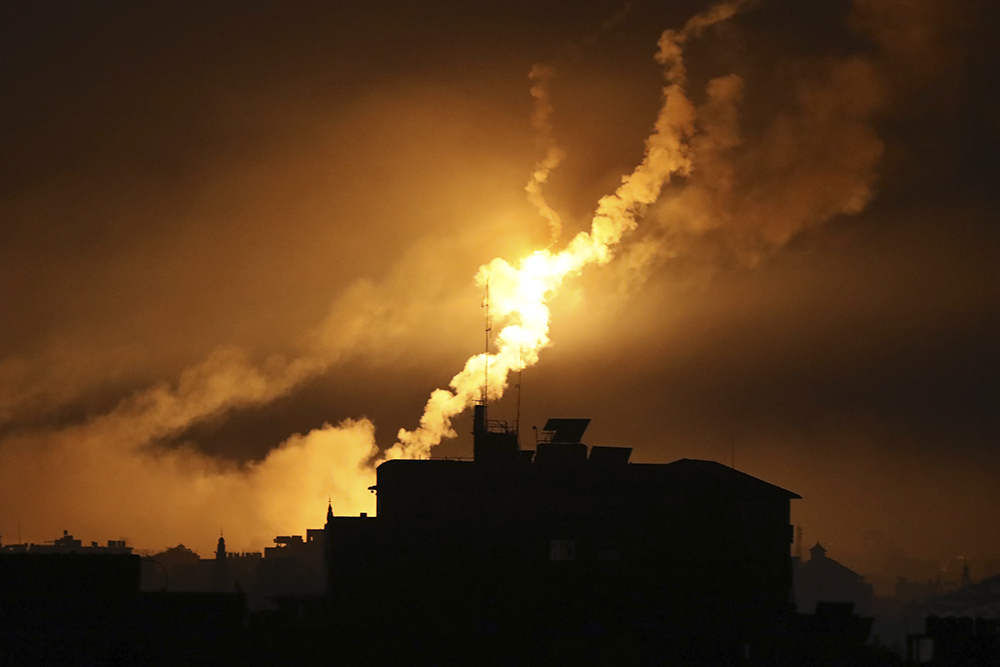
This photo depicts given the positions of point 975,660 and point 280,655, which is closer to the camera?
point 280,655

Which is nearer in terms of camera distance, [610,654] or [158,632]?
[158,632]

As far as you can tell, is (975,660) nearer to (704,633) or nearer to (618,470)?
(704,633)

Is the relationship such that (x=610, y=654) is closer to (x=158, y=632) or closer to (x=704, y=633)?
(x=704, y=633)

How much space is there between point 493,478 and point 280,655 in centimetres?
2385

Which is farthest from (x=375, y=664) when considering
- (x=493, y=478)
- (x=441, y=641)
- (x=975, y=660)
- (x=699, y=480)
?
(x=975, y=660)

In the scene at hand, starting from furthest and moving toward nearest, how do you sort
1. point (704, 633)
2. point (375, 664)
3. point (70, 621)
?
1. point (704, 633)
2. point (375, 664)
3. point (70, 621)

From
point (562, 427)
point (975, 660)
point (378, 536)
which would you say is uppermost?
point (562, 427)

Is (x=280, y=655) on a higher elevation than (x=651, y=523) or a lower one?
lower

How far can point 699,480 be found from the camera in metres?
98.8

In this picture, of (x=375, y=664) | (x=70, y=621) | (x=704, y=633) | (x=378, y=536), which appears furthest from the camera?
(x=378, y=536)

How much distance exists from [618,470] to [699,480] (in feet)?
17.0

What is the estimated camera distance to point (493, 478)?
9800cm

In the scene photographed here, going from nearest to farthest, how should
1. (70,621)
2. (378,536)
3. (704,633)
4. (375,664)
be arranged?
(70,621) → (375,664) → (704,633) → (378,536)

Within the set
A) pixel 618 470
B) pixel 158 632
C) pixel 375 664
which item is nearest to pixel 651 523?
pixel 618 470
